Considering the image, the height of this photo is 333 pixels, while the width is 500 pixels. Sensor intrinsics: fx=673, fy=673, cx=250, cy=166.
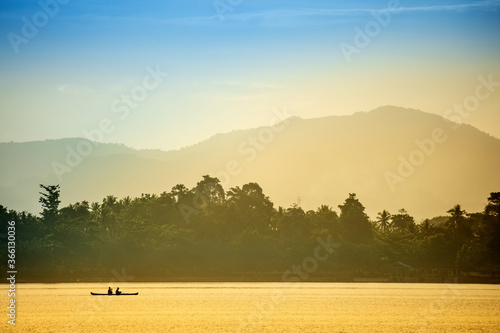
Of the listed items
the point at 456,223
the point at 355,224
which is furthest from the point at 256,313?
the point at 456,223

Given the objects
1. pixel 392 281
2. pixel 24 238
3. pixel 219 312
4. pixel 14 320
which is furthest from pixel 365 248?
pixel 14 320

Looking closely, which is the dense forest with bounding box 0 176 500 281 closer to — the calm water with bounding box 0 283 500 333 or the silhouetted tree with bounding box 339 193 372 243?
the silhouetted tree with bounding box 339 193 372 243

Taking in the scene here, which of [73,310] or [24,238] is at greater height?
[24,238]

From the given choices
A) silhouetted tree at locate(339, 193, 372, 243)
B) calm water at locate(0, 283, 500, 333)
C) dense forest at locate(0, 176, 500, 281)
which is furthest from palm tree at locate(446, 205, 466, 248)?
calm water at locate(0, 283, 500, 333)

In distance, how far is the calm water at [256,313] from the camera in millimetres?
44438

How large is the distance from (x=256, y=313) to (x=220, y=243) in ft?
202

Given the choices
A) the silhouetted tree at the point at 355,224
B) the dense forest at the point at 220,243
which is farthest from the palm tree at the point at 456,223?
the silhouetted tree at the point at 355,224

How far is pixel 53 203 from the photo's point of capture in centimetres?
12162

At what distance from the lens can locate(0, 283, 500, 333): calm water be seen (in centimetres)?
4444

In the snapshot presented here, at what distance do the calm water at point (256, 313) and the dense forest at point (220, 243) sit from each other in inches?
1362

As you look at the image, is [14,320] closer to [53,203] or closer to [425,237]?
[53,203]

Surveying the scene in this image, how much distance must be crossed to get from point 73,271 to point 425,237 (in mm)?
61720

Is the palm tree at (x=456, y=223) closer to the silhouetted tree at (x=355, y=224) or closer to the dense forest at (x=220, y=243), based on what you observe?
the dense forest at (x=220, y=243)

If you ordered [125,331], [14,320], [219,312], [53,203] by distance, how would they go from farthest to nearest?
[53,203]
[219,312]
[14,320]
[125,331]
